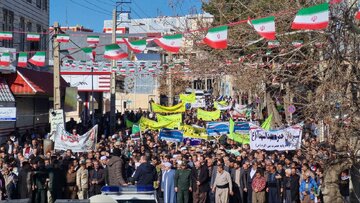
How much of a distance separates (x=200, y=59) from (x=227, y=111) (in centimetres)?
1827

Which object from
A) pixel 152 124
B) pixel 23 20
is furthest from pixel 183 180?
pixel 23 20

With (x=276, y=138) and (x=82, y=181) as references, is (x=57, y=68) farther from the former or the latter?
(x=276, y=138)

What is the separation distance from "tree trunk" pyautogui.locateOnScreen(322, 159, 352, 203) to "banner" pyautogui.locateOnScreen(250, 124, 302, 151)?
7830 mm

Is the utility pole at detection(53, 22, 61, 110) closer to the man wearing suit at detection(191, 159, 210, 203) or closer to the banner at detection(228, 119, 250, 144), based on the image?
the banner at detection(228, 119, 250, 144)

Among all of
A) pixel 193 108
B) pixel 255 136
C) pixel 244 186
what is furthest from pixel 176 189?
pixel 193 108

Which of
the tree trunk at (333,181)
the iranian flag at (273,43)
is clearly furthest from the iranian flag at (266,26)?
the iranian flag at (273,43)

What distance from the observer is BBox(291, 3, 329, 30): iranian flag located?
11.8m

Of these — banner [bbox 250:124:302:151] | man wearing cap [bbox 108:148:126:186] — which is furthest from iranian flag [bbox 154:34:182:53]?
banner [bbox 250:124:302:151]

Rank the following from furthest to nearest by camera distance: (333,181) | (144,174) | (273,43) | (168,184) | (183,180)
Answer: (168,184) < (183,180) < (144,174) < (273,43) < (333,181)


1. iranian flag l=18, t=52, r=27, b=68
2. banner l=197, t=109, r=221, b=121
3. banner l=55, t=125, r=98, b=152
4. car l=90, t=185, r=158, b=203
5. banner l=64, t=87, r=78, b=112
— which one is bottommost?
car l=90, t=185, r=158, b=203

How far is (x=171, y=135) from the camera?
88.2ft

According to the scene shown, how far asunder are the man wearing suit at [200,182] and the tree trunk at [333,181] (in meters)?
5.68

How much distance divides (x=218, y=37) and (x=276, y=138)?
8010mm

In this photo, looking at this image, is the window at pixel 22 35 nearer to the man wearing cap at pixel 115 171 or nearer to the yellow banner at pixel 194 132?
the yellow banner at pixel 194 132
